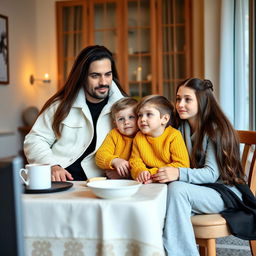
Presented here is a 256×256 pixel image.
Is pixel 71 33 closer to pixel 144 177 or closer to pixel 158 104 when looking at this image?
pixel 158 104

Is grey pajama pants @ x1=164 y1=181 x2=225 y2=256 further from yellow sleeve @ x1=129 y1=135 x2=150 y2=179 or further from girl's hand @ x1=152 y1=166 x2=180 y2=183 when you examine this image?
yellow sleeve @ x1=129 y1=135 x2=150 y2=179

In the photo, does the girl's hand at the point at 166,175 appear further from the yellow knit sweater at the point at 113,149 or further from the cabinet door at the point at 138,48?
the cabinet door at the point at 138,48

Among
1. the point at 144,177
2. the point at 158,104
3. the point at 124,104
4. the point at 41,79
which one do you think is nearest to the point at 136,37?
the point at 41,79

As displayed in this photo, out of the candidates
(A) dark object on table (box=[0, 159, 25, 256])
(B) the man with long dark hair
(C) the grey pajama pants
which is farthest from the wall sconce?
(A) dark object on table (box=[0, 159, 25, 256])

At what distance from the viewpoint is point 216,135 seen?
1.77 m

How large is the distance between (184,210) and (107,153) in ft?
1.81

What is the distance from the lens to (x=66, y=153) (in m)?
2.16

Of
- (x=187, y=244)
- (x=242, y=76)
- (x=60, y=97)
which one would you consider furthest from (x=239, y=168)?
(x=242, y=76)

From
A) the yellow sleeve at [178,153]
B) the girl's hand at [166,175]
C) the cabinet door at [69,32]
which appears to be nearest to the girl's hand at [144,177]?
the girl's hand at [166,175]

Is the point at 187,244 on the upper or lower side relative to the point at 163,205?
lower

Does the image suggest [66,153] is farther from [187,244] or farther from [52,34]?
[52,34]

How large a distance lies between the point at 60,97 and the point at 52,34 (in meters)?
3.63

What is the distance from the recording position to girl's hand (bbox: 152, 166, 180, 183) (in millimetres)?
1621

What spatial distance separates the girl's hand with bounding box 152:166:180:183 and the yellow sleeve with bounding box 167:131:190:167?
0.07 m
